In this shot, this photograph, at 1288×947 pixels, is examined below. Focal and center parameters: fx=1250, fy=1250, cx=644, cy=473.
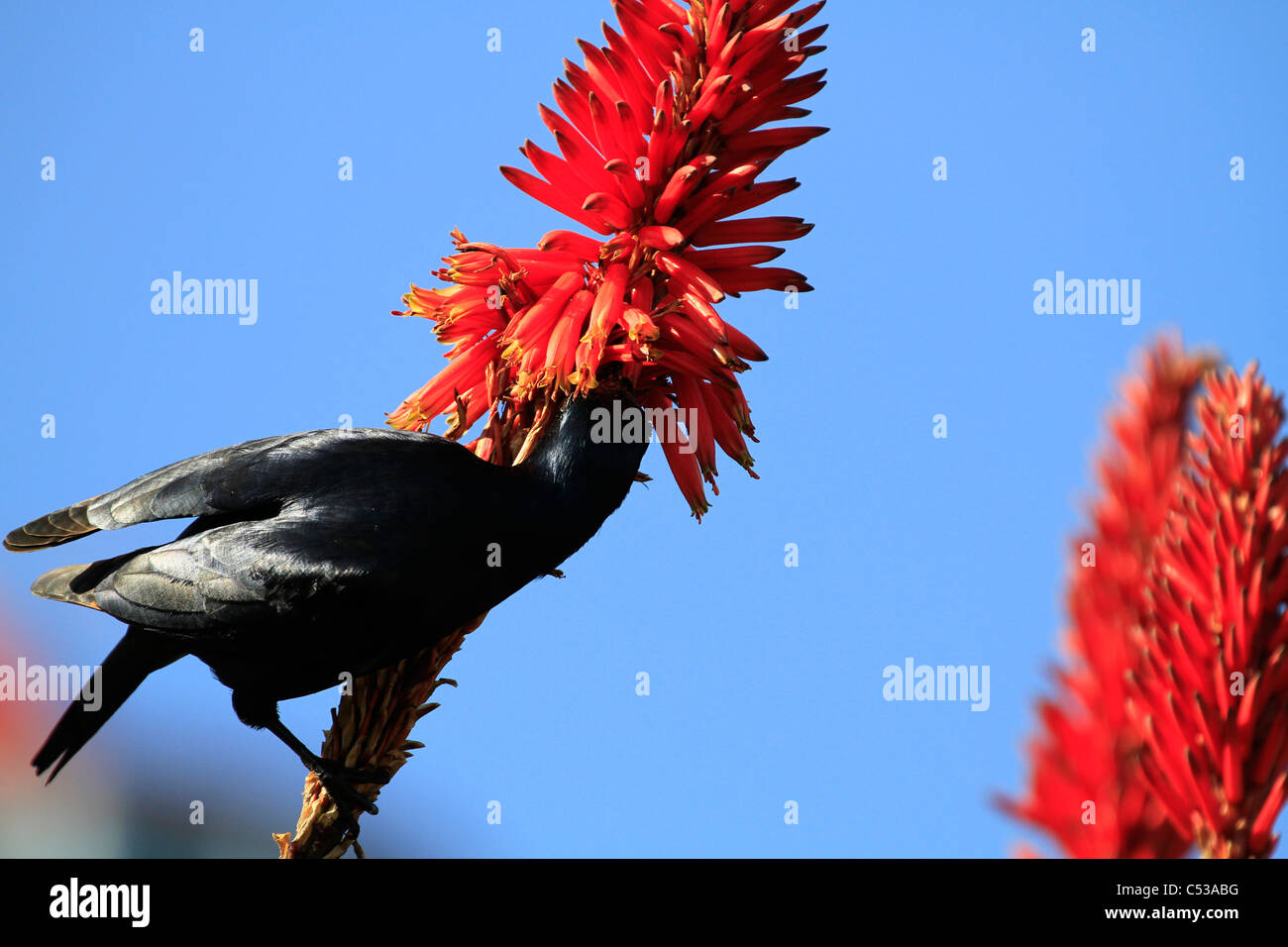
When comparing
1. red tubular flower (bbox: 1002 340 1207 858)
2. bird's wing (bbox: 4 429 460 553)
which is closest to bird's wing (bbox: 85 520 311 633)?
bird's wing (bbox: 4 429 460 553)

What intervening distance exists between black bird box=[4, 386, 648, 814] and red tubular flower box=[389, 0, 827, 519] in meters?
0.24

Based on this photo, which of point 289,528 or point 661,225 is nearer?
point 289,528

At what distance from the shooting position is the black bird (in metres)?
4.02

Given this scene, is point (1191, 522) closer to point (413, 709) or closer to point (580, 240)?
point (580, 240)

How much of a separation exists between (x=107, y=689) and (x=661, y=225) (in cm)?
258

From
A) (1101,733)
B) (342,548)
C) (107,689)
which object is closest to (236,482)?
(342,548)

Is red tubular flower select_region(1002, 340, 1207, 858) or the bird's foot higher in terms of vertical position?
red tubular flower select_region(1002, 340, 1207, 858)

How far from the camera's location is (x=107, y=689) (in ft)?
14.7

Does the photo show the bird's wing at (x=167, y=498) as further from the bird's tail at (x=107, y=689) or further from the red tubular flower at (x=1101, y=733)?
the red tubular flower at (x=1101, y=733)

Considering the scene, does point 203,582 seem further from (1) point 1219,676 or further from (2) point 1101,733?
(1) point 1219,676

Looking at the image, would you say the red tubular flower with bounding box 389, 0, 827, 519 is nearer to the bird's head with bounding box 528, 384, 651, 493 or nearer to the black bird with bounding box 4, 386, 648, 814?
the bird's head with bounding box 528, 384, 651, 493

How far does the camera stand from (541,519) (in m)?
4.09

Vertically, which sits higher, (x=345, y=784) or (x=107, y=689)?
(x=107, y=689)
